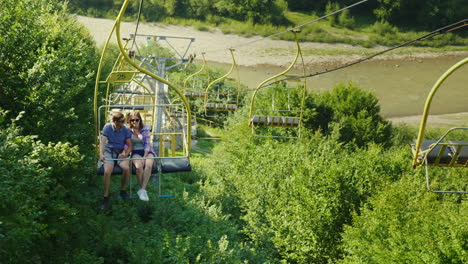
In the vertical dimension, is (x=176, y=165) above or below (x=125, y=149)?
below

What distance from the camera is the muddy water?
41562mm

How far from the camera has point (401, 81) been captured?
47.3 meters

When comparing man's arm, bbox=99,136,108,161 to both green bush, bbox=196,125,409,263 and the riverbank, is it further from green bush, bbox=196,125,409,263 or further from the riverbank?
the riverbank

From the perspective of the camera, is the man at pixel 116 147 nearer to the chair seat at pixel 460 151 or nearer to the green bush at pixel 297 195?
the chair seat at pixel 460 151

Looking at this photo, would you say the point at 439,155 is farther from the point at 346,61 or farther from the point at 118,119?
the point at 346,61

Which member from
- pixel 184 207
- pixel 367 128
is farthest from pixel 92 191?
pixel 367 128

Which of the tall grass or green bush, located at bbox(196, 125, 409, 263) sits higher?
the tall grass

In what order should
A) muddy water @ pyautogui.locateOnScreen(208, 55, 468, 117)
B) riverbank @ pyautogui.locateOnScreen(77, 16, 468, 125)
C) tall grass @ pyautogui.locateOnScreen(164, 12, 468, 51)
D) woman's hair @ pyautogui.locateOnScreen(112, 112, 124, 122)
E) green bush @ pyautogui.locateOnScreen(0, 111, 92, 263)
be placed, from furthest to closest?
1. tall grass @ pyautogui.locateOnScreen(164, 12, 468, 51)
2. riverbank @ pyautogui.locateOnScreen(77, 16, 468, 125)
3. muddy water @ pyautogui.locateOnScreen(208, 55, 468, 117)
4. woman's hair @ pyautogui.locateOnScreen(112, 112, 124, 122)
5. green bush @ pyautogui.locateOnScreen(0, 111, 92, 263)

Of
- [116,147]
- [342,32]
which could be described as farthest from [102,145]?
[342,32]

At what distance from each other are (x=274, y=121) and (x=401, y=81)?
38415 mm

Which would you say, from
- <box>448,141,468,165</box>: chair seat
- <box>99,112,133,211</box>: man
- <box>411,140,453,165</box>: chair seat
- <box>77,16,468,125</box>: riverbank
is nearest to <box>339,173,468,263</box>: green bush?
<box>448,141,468,165</box>: chair seat

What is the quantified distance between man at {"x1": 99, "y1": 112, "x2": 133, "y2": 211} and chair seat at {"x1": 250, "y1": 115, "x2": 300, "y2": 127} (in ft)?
18.7

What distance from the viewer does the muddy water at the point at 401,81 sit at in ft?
136

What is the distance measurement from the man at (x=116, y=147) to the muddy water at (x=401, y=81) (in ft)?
117
